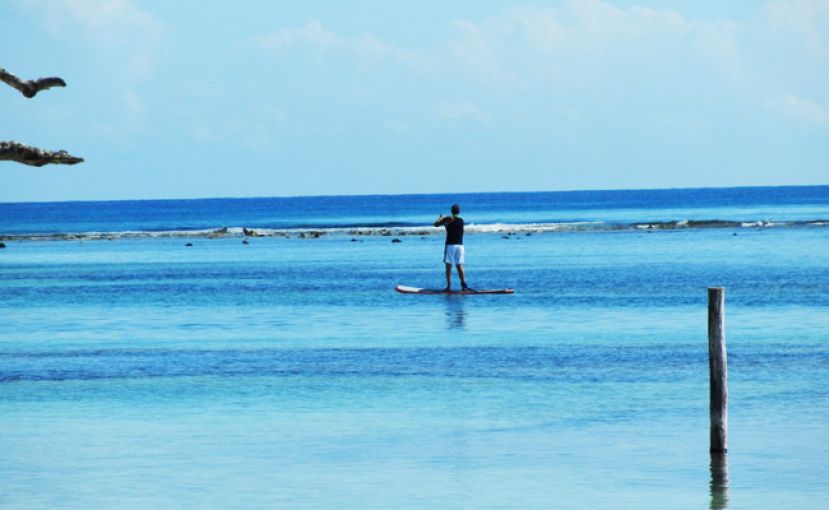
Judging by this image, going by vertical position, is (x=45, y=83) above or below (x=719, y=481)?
above

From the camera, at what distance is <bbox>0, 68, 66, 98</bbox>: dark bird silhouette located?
29.9 ft

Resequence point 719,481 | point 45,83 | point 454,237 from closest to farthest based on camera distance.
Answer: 1. point 45,83
2. point 719,481
3. point 454,237

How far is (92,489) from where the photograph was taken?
15117 millimetres

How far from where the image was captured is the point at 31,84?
9.28 meters

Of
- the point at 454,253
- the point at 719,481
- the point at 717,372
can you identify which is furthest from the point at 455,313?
the point at 719,481

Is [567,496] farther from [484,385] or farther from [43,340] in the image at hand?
[43,340]

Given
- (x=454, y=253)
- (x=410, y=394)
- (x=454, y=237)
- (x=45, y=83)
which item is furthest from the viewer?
(x=454, y=253)

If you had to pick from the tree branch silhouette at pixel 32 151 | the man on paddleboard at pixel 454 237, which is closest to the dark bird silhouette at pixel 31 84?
the tree branch silhouette at pixel 32 151

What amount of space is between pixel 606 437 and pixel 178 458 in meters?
4.66

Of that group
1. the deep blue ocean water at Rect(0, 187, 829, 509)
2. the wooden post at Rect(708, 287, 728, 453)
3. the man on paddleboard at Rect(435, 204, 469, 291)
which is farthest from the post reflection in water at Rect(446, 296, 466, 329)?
the wooden post at Rect(708, 287, 728, 453)

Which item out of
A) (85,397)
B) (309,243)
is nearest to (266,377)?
(85,397)

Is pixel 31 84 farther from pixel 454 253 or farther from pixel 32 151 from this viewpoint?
pixel 454 253

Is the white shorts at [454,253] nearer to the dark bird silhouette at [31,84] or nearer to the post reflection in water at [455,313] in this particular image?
the post reflection in water at [455,313]

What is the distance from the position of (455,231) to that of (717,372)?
61.7 ft
